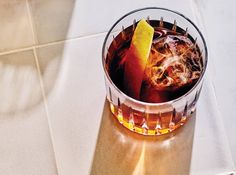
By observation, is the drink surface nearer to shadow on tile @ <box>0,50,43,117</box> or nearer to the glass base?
the glass base

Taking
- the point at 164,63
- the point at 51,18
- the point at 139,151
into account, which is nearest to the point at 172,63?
the point at 164,63

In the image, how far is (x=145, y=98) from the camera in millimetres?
815

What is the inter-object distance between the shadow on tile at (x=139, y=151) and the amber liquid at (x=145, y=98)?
12 mm

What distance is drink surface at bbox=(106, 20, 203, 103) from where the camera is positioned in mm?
814

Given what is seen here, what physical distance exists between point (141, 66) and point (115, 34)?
0.27ft

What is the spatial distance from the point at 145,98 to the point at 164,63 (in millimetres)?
55

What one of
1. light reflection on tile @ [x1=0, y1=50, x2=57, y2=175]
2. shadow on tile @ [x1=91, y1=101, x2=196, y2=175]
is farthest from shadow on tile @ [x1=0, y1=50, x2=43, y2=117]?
shadow on tile @ [x1=91, y1=101, x2=196, y2=175]

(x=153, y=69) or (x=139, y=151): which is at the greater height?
(x=153, y=69)

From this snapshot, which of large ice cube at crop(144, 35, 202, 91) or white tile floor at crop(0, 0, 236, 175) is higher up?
large ice cube at crop(144, 35, 202, 91)

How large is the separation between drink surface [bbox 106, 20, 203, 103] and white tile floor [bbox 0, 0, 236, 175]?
0.24 ft

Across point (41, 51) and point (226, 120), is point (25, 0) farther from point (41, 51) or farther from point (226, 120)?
point (226, 120)

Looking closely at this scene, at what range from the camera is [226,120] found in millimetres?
875

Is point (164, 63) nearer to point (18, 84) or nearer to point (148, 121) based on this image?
point (148, 121)

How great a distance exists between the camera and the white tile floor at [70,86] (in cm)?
85
